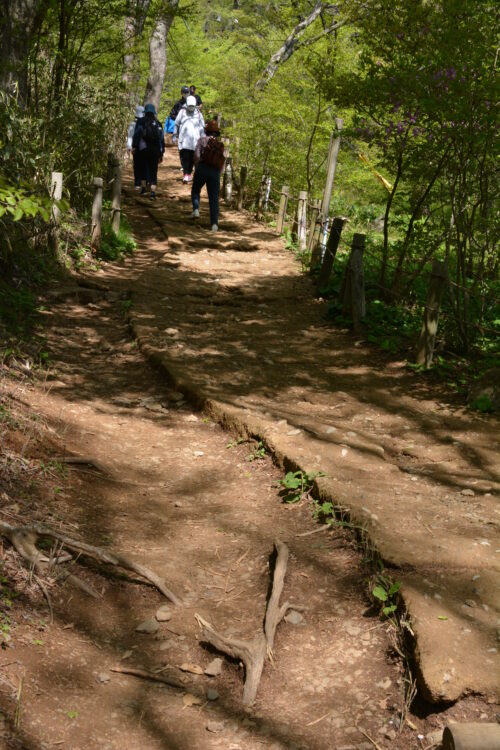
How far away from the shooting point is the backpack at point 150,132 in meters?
14.0

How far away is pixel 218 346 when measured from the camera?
8227 mm

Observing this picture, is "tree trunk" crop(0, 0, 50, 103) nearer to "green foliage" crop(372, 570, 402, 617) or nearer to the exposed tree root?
the exposed tree root

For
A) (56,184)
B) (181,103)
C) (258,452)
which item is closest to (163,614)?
(258,452)

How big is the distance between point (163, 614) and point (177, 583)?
303 millimetres

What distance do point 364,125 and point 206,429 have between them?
4736 millimetres

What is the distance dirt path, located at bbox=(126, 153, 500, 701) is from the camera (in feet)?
11.5

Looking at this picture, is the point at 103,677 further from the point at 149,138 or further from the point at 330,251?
the point at 149,138

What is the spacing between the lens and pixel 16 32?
807cm

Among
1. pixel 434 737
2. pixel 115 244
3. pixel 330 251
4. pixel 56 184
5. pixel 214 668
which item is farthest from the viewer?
pixel 115 244

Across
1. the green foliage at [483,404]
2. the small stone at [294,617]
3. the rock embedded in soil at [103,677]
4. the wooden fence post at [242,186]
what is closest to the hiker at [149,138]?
the wooden fence post at [242,186]

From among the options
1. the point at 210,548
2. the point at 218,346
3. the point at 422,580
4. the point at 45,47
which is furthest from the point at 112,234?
the point at 422,580

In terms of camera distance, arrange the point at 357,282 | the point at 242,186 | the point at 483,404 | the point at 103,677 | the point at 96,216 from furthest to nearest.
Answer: the point at 242,186 < the point at 96,216 < the point at 357,282 < the point at 483,404 < the point at 103,677

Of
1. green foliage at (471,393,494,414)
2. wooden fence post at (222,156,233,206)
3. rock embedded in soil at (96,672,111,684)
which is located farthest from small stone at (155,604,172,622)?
wooden fence post at (222,156,233,206)

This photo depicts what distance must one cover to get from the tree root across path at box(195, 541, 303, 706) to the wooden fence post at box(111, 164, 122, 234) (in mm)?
9000
